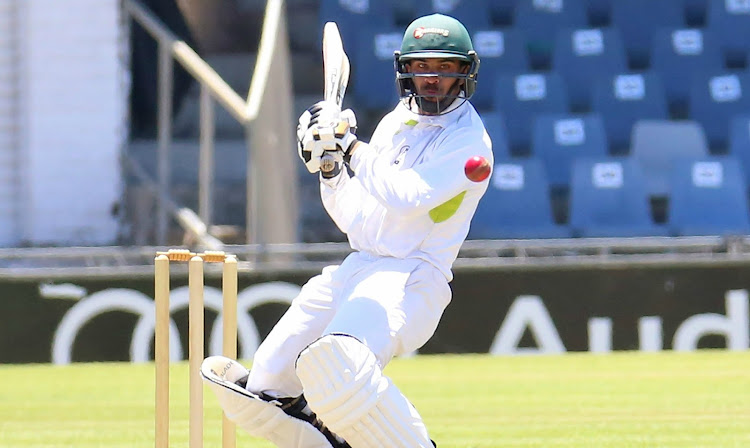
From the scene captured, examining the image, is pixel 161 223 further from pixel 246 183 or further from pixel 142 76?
pixel 142 76

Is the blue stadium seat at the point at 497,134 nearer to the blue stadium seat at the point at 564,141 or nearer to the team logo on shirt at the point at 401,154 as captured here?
the blue stadium seat at the point at 564,141

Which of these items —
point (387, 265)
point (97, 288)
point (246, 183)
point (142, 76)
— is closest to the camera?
point (387, 265)

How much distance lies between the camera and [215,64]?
12.2 metres

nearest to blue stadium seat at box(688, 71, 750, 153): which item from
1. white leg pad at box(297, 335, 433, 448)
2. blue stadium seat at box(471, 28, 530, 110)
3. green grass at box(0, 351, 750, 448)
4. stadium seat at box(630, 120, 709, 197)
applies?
stadium seat at box(630, 120, 709, 197)

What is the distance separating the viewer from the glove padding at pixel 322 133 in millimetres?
3910

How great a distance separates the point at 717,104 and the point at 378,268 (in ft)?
27.3

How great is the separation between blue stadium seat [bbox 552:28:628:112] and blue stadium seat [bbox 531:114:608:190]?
1.75 feet

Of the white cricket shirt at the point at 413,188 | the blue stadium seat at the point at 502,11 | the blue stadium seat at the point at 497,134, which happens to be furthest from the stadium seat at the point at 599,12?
the white cricket shirt at the point at 413,188

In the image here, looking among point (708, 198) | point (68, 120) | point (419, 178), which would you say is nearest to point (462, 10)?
point (708, 198)

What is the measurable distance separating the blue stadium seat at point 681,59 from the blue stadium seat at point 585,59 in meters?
0.37

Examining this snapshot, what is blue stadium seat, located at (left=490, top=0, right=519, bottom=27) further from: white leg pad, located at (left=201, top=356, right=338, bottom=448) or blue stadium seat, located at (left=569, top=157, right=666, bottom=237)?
white leg pad, located at (left=201, top=356, right=338, bottom=448)

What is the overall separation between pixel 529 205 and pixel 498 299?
73.3 inches

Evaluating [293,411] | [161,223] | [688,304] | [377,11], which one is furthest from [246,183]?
[293,411]

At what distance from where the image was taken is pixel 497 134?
1098 cm
